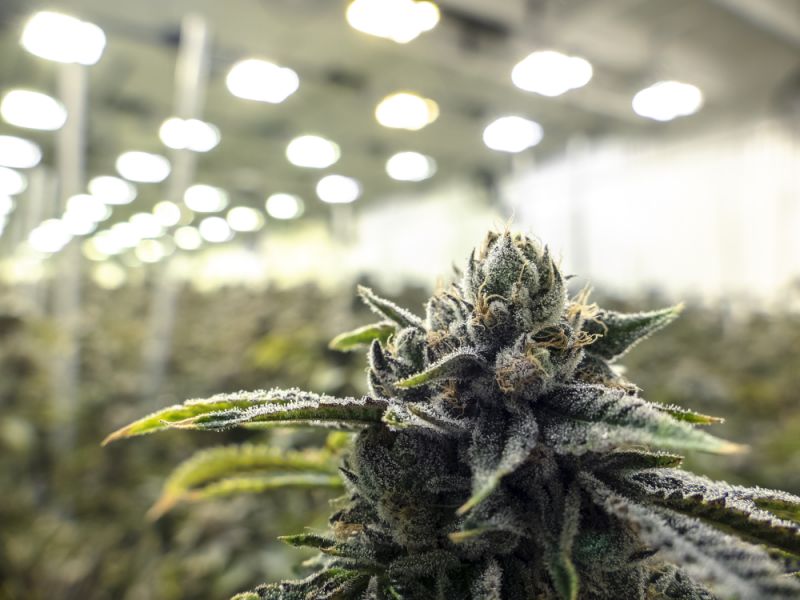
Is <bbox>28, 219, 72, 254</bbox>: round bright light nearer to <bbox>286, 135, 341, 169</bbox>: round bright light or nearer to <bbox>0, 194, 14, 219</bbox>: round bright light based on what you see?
<bbox>0, 194, 14, 219</bbox>: round bright light

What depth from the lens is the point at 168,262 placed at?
487 cm

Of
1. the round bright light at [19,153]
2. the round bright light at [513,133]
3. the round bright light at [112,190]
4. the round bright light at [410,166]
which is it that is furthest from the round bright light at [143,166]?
the round bright light at [513,133]

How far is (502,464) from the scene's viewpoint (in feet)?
0.98

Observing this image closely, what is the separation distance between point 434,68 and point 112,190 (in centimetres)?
466

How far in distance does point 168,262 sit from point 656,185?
4.48m

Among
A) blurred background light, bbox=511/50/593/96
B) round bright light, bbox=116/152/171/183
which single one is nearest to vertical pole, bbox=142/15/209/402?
blurred background light, bbox=511/50/593/96

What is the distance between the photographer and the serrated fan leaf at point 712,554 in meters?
0.24

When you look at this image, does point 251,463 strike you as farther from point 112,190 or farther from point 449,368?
point 112,190

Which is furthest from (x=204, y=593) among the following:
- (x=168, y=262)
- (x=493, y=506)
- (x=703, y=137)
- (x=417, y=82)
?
(x=703, y=137)

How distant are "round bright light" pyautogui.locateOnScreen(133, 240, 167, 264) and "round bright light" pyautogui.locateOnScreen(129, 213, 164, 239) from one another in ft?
0.51

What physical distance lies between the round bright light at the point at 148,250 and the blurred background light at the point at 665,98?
6.84 metres

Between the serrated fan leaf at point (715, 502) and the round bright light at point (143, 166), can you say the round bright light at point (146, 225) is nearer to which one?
the round bright light at point (143, 166)

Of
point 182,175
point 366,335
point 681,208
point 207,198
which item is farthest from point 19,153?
point 366,335

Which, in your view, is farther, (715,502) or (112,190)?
(112,190)
